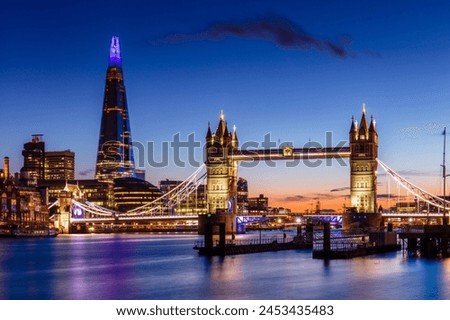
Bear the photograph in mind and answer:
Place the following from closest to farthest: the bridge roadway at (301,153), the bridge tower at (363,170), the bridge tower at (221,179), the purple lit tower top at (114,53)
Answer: the bridge roadway at (301,153)
the bridge tower at (363,170)
the bridge tower at (221,179)
the purple lit tower top at (114,53)

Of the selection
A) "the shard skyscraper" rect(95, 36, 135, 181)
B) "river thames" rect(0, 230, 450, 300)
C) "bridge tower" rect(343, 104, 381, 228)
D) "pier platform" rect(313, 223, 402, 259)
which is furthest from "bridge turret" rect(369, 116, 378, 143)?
"the shard skyscraper" rect(95, 36, 135, 181)

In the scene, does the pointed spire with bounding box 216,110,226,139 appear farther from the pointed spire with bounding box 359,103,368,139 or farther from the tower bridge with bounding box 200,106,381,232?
the pointed spire with bounding box 359,103,368,139

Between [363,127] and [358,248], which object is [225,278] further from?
[363,127]

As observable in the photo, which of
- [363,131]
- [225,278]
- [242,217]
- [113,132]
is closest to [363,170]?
[363,131]

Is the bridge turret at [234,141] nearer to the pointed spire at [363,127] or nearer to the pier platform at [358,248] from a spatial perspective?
the pointed spire at [363,127]

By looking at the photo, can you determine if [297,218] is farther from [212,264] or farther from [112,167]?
[112,167]

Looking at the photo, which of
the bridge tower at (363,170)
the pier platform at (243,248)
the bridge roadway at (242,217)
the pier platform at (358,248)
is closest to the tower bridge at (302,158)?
the bridge tower at (363,170)
